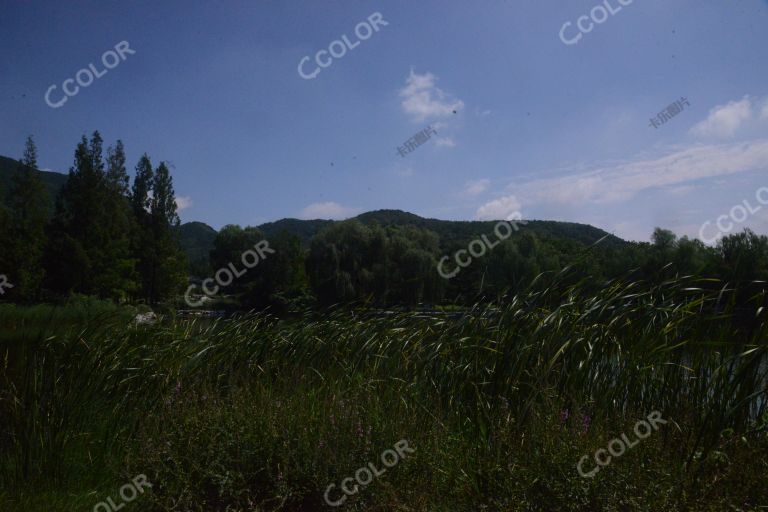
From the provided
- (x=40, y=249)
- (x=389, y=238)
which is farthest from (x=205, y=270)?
(x=389, y=238)

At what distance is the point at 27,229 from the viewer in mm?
40500

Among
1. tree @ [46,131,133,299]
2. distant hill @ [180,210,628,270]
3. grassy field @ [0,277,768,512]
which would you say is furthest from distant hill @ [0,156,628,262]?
tree @ [46,131,133,299]

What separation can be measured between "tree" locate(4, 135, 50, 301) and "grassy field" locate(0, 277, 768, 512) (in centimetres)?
3703

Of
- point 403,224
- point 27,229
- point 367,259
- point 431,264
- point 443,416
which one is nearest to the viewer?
point 443,416

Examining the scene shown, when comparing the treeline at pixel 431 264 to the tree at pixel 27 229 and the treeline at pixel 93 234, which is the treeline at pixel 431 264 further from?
the tree at pixel 27 229

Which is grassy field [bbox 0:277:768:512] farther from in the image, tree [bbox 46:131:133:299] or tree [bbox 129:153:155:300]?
tree [bbox 129:153:155:300]

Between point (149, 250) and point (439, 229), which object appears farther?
point (439, 229)

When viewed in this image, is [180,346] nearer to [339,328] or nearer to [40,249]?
[339,328]

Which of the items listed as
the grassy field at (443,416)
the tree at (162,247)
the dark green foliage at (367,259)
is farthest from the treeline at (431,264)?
the tree at (162,247)

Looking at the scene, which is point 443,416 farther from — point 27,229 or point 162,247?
point 162,247

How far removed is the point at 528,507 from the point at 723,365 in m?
1.66

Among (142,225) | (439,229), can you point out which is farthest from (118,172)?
(439,229)

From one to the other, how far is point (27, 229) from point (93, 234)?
14.2 feet

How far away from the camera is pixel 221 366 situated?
5.77 metres
